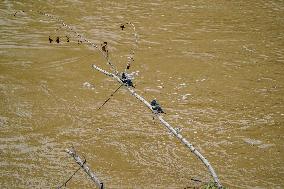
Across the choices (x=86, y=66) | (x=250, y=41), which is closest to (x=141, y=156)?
(x=86, y=66)

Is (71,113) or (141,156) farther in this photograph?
(71,113)

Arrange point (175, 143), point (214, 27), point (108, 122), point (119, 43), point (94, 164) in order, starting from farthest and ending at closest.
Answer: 1. point (214, 27)
2. point (119, 43)
3. point (108, 122)
4. point (175, 143)
5. point (94, 164)

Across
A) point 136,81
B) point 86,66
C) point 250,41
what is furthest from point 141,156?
point 250,41

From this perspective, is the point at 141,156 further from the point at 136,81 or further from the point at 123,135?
the point at 136,81

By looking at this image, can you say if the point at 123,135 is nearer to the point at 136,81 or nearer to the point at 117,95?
the point at 117,95

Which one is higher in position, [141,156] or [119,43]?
[119,43]

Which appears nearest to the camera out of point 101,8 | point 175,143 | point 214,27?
point 175,143

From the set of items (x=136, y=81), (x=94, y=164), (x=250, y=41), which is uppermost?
(x=250, y=41)
